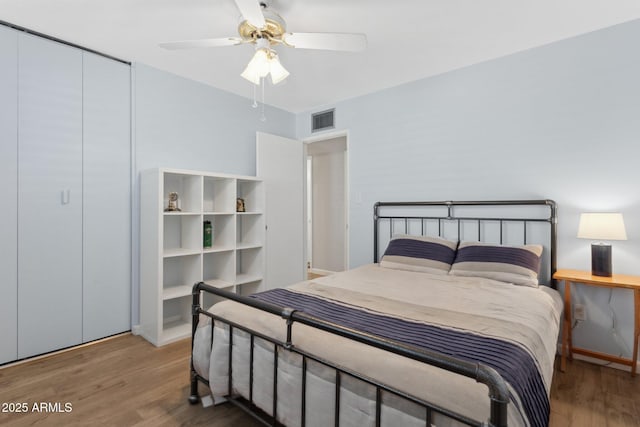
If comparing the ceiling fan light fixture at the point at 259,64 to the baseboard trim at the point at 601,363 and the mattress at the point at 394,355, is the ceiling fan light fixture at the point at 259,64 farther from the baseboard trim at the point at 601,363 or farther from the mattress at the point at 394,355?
the baseboard trim at the point at 601,363

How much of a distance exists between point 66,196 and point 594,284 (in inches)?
156

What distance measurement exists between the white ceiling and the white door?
44.3 inches

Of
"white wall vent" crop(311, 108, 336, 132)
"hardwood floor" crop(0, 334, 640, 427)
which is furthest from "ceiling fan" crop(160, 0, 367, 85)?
"hardwood floor" crop(0, 334, 640, 427)

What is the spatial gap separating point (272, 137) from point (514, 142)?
8.54 ft

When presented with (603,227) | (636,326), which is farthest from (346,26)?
(636,326)

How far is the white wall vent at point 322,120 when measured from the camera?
4020mm

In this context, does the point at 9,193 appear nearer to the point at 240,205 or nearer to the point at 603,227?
the point at 240,205

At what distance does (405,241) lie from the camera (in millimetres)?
2963

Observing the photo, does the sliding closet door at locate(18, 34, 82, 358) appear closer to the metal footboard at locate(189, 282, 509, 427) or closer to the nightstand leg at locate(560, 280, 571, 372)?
the metal footboard at locate(189, 282, 509, 427)

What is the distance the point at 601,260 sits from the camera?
2217mm

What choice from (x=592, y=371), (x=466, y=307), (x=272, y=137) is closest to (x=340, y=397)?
(x=466, y=307)

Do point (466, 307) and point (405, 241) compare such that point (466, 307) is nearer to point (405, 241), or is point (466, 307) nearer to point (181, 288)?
point (405, 241)

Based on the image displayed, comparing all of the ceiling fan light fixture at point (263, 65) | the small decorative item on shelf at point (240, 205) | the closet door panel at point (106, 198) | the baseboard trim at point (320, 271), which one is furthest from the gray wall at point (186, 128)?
the baseboard trim at point (320, 271)

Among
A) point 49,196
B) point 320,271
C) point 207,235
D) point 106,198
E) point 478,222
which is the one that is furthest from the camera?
point 320,271
